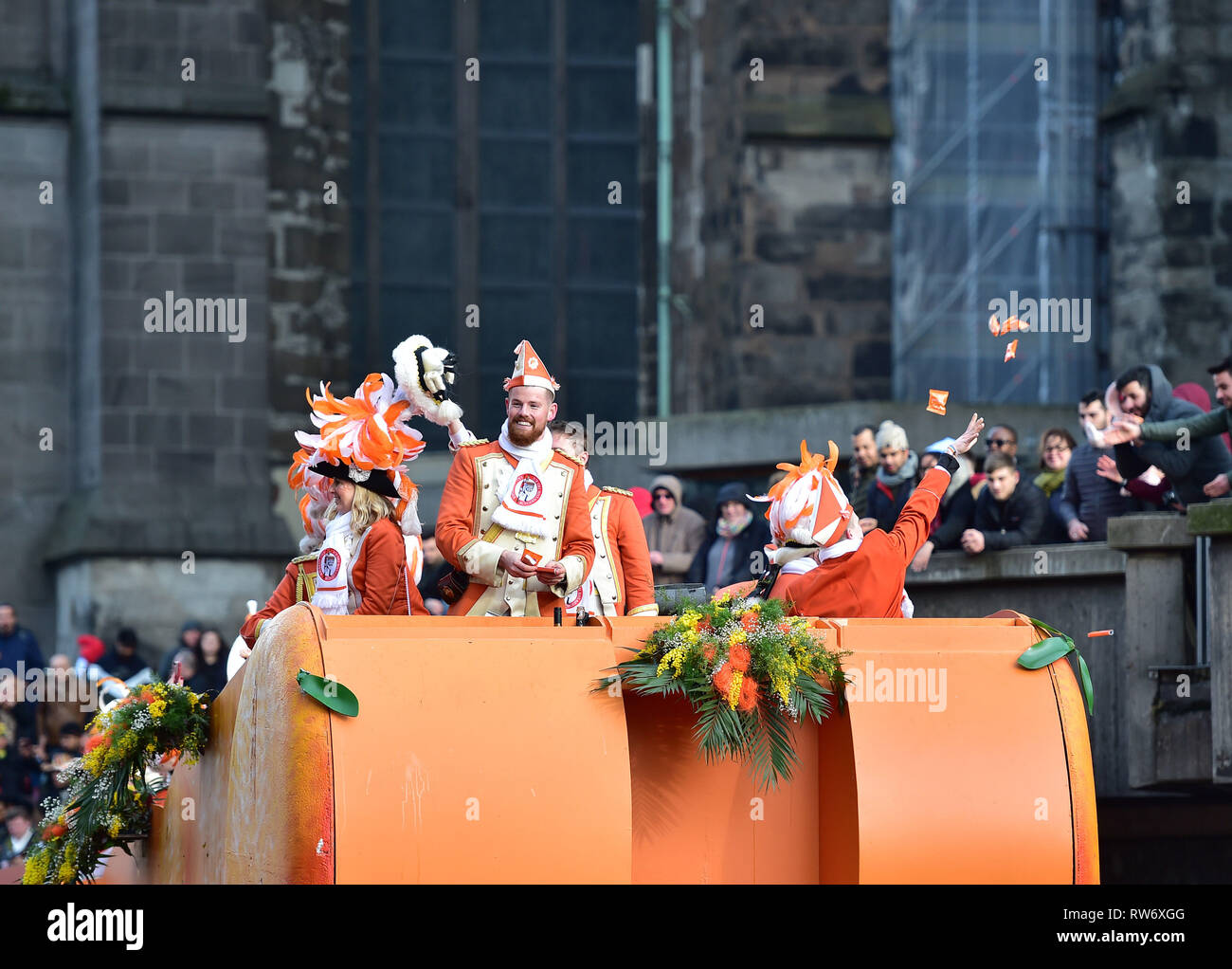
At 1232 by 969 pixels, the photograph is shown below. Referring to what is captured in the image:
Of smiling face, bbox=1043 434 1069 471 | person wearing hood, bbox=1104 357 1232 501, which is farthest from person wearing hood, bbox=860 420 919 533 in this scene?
person wearing hood, bbox=1104 357 1232 501

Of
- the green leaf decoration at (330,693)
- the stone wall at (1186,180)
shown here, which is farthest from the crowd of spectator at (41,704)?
the green leaf decoration at (330,693)

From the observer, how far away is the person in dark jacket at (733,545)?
504 inches

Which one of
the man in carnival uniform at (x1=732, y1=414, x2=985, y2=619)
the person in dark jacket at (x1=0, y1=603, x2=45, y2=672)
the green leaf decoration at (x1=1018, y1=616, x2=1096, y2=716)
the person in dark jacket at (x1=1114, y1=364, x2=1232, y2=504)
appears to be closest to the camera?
the green leaf decoration at (x1=1018, y1=616, x2=1096, y2=716)

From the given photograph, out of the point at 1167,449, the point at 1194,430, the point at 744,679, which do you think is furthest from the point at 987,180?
the point at 744,679

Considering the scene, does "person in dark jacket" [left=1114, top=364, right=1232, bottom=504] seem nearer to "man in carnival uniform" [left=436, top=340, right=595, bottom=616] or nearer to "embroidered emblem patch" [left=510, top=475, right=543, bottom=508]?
"man in carnival uniform" [left=436, top=340, right=595, bottom=616]

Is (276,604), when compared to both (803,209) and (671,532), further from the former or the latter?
(803,209)

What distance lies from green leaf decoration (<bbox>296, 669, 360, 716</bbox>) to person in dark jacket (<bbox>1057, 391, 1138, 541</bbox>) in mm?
6953

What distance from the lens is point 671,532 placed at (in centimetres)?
1430

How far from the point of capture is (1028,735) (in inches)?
241

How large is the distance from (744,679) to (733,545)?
22.8 feet

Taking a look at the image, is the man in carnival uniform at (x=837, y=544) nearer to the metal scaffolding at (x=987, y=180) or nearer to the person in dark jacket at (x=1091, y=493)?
the person in dark jacket at (x=1091, y=493)

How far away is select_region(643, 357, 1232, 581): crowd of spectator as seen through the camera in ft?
36.2
